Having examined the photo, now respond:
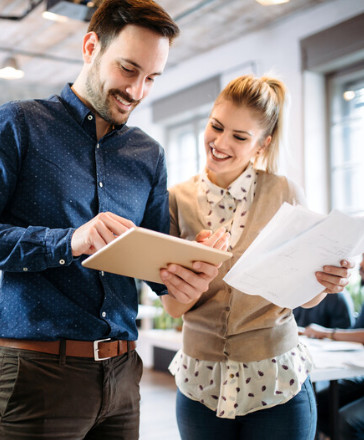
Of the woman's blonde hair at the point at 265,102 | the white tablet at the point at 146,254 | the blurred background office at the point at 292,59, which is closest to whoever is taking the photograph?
the white tablet at the point at 146,254

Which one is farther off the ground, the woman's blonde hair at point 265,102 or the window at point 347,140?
the window at point 347,140

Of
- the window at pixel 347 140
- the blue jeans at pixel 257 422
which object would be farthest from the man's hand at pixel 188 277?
the window at pixel 347 140

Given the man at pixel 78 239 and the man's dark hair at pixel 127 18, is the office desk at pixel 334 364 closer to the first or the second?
the man at pixel 78 239

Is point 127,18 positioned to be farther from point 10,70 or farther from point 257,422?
point 10,70

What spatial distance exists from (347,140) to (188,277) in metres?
4.37

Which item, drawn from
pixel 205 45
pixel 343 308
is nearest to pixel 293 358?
pixel 343 308

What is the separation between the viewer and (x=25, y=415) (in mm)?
1190

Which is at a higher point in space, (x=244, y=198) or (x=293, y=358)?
(x=244, y=198)

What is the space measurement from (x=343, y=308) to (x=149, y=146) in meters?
2.69

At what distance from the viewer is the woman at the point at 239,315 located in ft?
5.20

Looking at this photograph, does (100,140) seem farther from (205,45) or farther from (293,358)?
(205,45)

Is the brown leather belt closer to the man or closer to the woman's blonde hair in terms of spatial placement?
the man

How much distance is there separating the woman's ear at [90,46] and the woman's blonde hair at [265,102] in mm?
504

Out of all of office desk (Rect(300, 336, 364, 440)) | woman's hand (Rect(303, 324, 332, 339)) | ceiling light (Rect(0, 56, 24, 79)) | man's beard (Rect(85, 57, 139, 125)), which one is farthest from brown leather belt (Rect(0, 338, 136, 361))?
ceiling light (Rect(0, 56, 24, 79))
